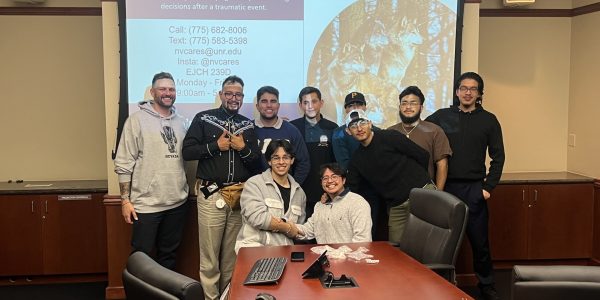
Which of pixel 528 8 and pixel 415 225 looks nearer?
pixel 415 225

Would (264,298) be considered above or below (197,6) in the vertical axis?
below

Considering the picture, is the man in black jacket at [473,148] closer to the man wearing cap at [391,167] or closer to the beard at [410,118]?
the beard at [410,118]

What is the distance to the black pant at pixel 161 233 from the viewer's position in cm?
375

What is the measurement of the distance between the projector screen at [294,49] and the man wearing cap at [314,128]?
0.21 feet

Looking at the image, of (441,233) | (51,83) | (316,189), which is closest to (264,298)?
(441,233)

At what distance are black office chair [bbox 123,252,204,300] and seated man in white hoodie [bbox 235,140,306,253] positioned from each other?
4.86ft

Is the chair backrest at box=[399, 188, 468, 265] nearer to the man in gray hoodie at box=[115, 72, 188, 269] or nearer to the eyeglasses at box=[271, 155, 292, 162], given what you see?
the eyeglasses at box=[271, 155, 292, 162]

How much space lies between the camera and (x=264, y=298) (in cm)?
200

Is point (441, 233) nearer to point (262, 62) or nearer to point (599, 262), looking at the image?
point (262, 62)

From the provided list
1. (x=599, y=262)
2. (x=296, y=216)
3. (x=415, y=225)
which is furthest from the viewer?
(x=599, y=262)

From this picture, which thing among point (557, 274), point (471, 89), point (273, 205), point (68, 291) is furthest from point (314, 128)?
point (557, 274)

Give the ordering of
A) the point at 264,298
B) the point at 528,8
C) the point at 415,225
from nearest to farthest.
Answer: the point at 264,298
the point at 415,225
the point at 528,8

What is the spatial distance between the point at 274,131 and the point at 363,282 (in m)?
1.90

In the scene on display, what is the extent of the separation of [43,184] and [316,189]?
7.70ft
